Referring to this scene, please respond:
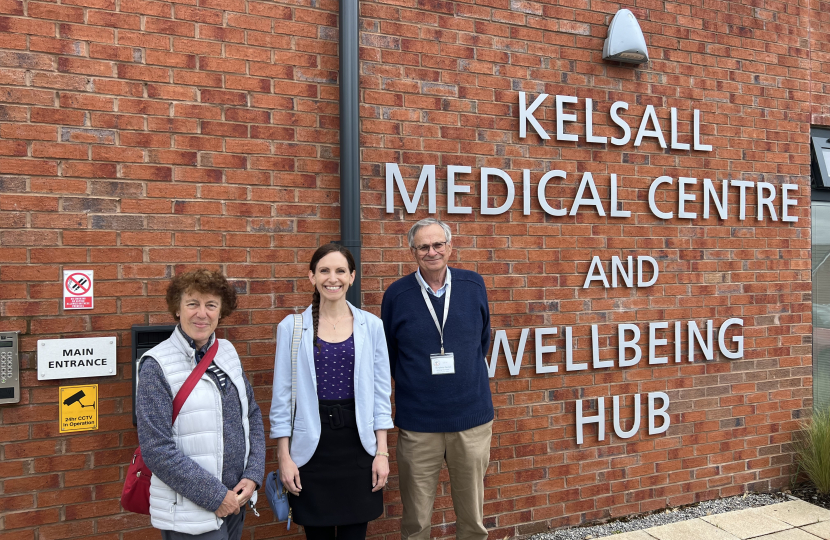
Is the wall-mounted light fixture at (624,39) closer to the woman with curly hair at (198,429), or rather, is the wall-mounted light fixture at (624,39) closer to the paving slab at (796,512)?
the woman with curly hair at (198,429)

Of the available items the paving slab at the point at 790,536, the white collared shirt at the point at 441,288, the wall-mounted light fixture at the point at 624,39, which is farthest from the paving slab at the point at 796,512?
the wall-mounted light fixture at the point at 624,39

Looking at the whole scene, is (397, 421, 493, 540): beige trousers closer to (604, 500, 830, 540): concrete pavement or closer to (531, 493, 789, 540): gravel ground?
(531, 493, 789, 540): gravel ground

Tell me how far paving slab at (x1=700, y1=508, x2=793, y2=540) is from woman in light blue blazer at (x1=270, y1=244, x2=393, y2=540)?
8.46 ft

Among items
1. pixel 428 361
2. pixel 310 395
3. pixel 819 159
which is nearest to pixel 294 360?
pixel 310 395

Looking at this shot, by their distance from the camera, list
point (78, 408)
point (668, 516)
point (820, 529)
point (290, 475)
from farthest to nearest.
→ point (668, 516) < point (820, 529) < point (78, 408) < point (290, 475)

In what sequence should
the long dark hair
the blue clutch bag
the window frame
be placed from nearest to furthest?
1. the blue clutch bag
2. the long dark hair
3. the window frame

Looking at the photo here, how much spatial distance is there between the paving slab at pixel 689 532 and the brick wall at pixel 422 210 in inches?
9.2

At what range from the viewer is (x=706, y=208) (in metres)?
4.00

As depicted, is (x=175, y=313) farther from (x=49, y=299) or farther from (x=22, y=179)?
(x=22, y=179)

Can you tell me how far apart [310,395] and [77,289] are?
1262 mm

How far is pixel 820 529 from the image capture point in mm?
3617

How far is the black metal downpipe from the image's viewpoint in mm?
2924

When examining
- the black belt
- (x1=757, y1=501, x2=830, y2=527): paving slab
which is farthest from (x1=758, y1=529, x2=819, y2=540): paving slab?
the black belt

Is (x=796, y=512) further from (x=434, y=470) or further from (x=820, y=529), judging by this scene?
(x=434, y=470)
